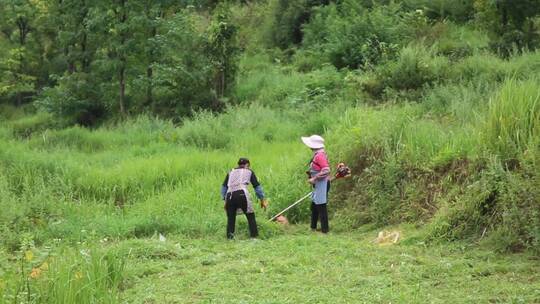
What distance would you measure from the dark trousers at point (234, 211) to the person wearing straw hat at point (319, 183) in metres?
1.08

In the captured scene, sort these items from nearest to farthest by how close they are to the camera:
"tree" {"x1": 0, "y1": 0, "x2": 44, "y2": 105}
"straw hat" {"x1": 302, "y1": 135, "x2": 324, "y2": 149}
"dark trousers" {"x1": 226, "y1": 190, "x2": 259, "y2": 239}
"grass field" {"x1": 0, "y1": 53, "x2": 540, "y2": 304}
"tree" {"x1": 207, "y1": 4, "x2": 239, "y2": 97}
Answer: "grass field" {"x1": 0, "y1": 53, "x2": 540, "y2": 304} < "dark trousers" {"x1": 226, "y1": 190, "x2": 259, "y2": 239} < "straw hat" {"x1": 302, "y1": 135, "x2": 324, "y2": 149} < "tree" {"x1": 207, "y1": 4, "x2": 239, "y2": 97} < "tree" {"x1": 0, "y1": 0, "x2": 44, "y2": 105}

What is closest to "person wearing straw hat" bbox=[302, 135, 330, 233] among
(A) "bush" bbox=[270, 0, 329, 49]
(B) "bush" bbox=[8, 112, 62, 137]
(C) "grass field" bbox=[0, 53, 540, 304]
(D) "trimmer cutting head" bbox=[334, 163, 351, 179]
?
(D) "trimmer cutting head" bbox=[334, 163, 351, 179]

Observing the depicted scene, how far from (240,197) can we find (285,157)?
13.2 ft

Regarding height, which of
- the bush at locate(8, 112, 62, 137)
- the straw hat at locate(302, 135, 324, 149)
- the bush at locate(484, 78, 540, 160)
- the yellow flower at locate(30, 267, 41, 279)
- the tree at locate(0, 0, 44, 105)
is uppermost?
the bush at locate(484, 78, 540, 160)

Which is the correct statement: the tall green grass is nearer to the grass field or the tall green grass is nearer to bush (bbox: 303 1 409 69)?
the grass field

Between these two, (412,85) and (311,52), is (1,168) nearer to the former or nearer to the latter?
(412,85)

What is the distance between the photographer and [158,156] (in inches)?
615

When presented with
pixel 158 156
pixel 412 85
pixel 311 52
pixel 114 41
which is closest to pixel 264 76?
pixel 311 52

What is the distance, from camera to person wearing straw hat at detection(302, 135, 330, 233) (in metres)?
10.3

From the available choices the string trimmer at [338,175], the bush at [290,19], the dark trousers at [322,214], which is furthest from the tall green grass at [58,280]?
the bush at [290,19]

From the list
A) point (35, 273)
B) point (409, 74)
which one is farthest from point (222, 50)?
point (35, 273)

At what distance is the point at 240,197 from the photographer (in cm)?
990

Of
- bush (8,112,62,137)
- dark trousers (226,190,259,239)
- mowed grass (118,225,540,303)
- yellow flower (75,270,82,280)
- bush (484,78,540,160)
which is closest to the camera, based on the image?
yellow flower (75,270,82,280)

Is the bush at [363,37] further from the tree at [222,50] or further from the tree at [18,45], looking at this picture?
the tree at [18,45]
